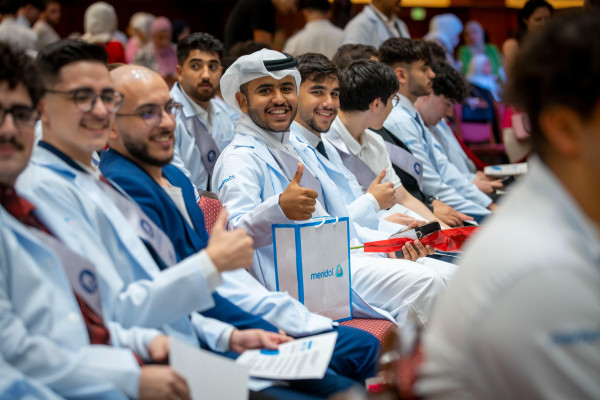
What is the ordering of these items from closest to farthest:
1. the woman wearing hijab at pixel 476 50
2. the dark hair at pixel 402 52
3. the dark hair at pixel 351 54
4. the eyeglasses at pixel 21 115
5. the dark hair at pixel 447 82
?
1. the eyeglasses at pixel 21 115
2. the dark hair at pixel 351 54
3. the dark hair at pixel 402 52
4. the dark hair at pixel 447 82
5. the woman wearing hijab at pixel 476 50

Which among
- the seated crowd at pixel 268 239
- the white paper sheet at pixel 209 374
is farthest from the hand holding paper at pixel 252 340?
the white paper sheet at pixel 209 374

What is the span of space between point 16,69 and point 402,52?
3.69m

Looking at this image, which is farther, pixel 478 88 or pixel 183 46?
pixel 478 88

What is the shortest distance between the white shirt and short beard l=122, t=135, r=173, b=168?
14.1 feet

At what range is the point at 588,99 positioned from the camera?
1193 mm

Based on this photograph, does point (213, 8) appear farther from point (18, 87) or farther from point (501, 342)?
point (501, 342)

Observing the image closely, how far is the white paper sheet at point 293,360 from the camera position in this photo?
1.96 metres

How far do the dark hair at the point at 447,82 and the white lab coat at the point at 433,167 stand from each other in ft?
1.33

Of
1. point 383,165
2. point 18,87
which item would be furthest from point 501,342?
point 383,165

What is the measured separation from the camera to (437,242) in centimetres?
352

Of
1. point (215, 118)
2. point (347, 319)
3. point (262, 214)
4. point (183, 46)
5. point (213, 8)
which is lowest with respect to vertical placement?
point (347, 319)

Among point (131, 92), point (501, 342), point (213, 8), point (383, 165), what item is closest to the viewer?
point (501, 342)

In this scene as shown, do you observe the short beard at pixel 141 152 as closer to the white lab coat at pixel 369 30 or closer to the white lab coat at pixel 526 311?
the white lab coat at pixel 526 311

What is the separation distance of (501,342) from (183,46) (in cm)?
431
